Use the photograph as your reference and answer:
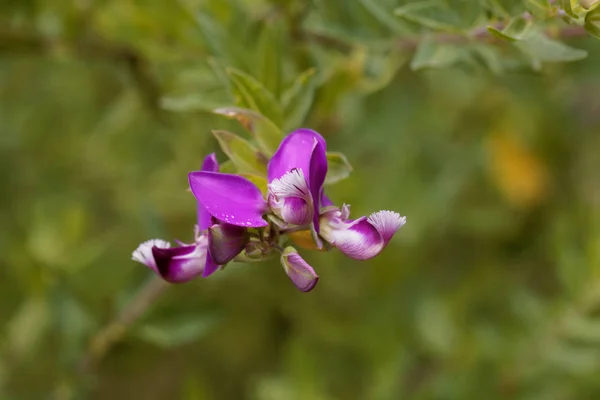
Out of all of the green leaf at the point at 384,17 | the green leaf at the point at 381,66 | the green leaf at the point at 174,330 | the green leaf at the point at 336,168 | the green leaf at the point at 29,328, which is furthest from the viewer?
the green leaf at the point at 29,328

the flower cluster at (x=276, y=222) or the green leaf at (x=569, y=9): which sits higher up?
the green leaf at (x=569, y=9)

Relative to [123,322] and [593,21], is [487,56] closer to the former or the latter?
[593,21]

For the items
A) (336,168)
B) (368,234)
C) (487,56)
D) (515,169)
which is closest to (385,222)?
(368,234)

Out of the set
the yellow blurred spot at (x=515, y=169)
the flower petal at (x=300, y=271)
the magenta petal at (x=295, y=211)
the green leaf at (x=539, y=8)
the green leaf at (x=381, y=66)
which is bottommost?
the yellow blurred spot at (x=515, y=169)

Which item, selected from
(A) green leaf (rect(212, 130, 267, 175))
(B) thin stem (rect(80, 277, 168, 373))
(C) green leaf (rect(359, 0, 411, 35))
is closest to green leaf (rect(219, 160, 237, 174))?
(A) green leaf (rect(212, 130, 267, 175))

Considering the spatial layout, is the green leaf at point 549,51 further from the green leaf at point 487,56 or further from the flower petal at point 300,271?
the flower petal at point 300,271

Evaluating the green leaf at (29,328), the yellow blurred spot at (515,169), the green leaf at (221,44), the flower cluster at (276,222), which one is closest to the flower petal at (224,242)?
the flower cluster at (276,222)

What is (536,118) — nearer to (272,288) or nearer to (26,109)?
(272,288)
